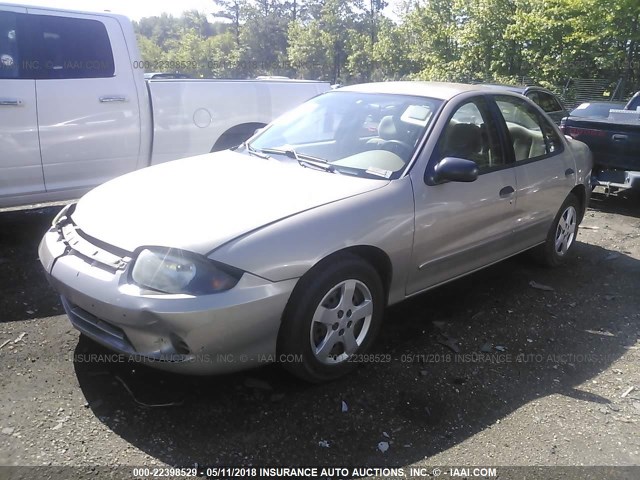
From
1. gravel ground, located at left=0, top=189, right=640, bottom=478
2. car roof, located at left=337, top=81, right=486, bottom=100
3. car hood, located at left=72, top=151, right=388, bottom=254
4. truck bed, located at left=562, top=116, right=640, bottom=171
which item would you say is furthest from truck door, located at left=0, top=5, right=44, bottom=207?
truck bed, located at left=562, top=116, right=640, bottom=171

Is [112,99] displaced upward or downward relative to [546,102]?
upward

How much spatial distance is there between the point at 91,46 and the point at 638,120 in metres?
6.88

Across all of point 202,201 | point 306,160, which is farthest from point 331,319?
point 306,160

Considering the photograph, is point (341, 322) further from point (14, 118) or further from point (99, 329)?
point (14, 118)

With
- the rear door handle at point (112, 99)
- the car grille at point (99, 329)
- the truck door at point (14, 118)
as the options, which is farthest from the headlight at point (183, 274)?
the rear door handle at point (112, 99)

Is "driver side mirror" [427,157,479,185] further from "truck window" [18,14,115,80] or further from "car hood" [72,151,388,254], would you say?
"truck window" [18,14,115,80]

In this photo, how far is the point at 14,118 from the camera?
475 centimetres

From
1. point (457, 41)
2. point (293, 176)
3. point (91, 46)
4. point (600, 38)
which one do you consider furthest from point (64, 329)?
point (457, 41)

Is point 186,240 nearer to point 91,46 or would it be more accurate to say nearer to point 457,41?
point 91,46

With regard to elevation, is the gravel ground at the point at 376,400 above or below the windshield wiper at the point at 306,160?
below

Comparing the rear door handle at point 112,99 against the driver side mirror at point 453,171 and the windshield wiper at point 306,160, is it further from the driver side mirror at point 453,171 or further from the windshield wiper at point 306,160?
the driver side mirror at point 453,171

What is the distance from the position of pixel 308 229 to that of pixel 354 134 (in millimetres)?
1228

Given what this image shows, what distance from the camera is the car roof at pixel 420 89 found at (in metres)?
3.87

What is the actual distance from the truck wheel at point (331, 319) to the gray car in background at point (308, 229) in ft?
0.03
